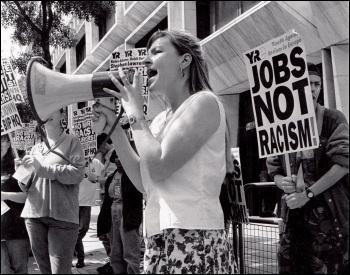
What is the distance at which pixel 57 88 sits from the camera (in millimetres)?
2090

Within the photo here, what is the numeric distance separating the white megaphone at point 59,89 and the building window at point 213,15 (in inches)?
434

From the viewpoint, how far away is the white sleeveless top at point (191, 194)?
1792mm

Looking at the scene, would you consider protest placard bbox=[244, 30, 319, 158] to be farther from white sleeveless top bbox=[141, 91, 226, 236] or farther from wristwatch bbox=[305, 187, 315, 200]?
white sleeveless top bbox=[141, 91, 226, 236]

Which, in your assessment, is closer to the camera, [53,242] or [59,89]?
[59,89]

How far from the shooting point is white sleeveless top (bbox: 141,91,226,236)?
179cm

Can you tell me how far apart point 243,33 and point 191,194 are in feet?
32.1

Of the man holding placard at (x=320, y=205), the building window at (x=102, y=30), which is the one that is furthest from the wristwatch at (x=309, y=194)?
the building window at (x=102, y=30)

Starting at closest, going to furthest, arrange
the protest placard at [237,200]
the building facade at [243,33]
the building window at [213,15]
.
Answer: the protest placard at [237,200]
the building facade at [243,33]
the building window at [213,15]

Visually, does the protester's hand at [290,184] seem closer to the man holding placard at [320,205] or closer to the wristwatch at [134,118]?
the man holding placard at [320,205]

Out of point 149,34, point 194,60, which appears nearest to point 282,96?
point 194,60

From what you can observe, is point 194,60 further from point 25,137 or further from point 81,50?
point 81,50

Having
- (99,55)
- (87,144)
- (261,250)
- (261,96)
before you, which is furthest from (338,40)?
(99,55)

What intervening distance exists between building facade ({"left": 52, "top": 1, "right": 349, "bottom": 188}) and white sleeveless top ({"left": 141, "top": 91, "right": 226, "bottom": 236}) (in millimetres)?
2210

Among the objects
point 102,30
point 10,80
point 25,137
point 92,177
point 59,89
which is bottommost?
point 59,89
